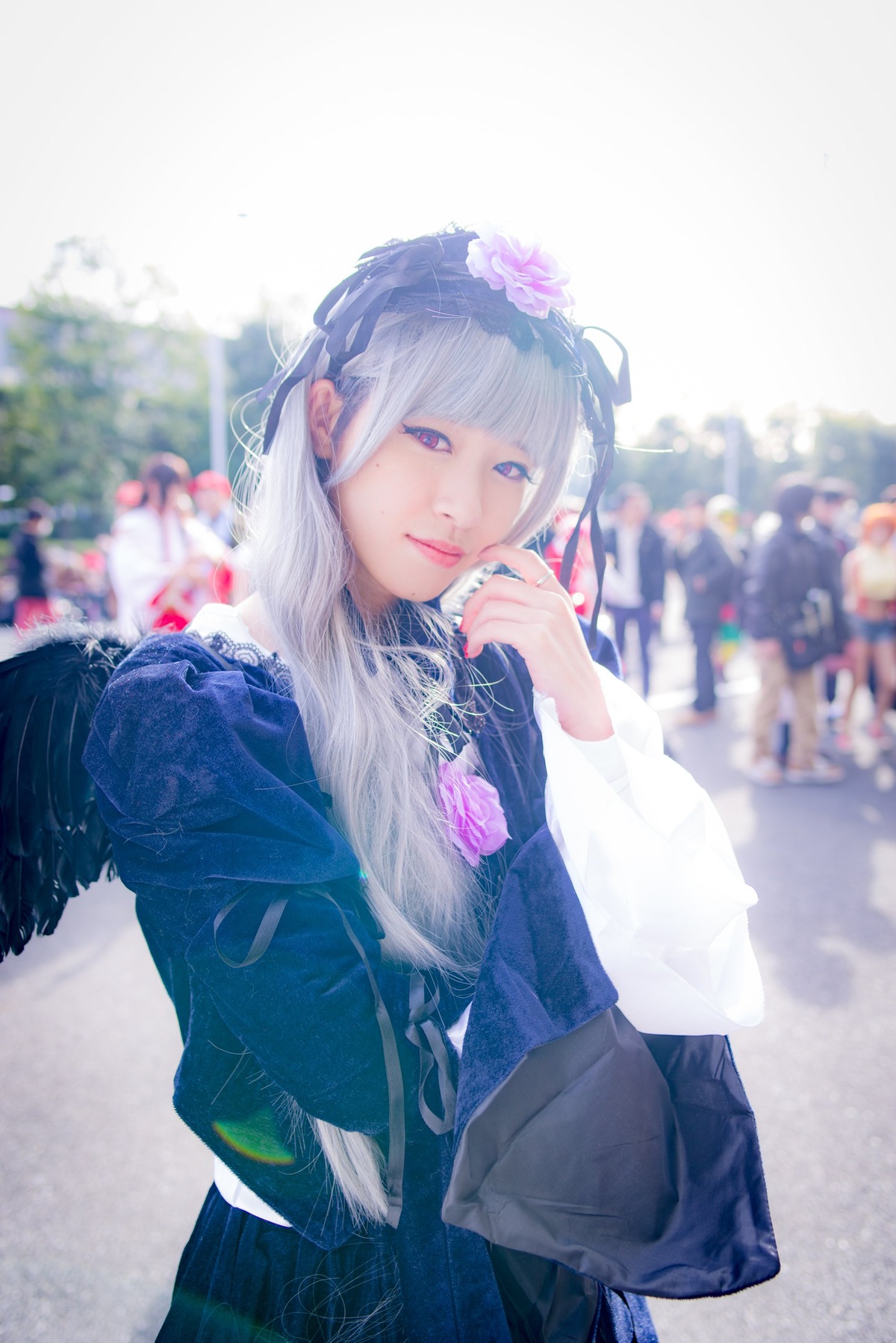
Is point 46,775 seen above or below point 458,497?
below

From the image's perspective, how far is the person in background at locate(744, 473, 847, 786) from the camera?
193 inches

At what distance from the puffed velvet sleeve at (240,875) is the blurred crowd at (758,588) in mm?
2395

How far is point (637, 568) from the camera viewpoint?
23.0ft

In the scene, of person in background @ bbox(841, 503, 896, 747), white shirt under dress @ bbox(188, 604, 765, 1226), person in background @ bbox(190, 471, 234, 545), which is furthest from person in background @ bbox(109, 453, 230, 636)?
person in background @ bbox(841, 503, 896, 747)

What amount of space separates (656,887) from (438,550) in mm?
519

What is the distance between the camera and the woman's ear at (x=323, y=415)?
111cm

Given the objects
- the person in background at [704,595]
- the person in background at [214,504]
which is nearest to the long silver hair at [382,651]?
the person in background at [214,504]

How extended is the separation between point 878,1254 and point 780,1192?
246mm

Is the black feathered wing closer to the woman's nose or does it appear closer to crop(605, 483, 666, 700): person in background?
the woman's nose

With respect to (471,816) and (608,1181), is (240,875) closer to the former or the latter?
(471,816)

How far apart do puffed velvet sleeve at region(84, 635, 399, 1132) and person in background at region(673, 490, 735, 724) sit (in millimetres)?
6050

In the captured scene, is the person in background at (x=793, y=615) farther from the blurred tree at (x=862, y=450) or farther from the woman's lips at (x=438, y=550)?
the blurred tree at (x=862, y=450)

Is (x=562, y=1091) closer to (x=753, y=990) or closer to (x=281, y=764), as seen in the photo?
(x=753, y=990)

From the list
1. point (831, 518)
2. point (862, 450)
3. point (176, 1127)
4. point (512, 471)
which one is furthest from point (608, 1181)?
point (862, 450)
